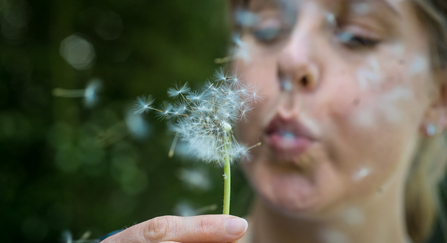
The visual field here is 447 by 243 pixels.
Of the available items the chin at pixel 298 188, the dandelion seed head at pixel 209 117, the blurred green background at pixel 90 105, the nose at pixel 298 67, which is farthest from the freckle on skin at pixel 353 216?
the blurred green background at pixel 90 105

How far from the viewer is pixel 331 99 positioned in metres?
0.79

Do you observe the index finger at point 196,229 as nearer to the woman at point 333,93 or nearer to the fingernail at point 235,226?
the fingernail at point 235,226

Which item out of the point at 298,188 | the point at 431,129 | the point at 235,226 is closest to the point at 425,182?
the point at 431,129

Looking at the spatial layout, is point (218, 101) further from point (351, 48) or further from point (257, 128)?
point (351, 48)

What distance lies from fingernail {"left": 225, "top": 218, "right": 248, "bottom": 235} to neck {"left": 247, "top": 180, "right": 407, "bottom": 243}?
1.64ft

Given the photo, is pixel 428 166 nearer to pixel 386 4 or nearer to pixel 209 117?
pixel 386 4

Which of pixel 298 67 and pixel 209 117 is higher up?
pixel 298 67

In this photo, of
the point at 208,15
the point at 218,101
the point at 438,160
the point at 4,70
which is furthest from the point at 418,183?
the point at 4,70

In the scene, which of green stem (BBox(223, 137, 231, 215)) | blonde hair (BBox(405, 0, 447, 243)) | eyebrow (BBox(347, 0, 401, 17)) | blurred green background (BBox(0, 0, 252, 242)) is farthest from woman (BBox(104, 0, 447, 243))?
blurred green background (BBox(0, 0, 252, 242))

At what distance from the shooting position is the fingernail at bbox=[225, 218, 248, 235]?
0.48m

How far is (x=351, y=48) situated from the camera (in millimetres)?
828

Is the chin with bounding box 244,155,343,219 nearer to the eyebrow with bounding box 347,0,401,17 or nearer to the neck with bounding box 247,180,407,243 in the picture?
the neck with bounding box 247,180,407,243

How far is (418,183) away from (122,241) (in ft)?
4.36

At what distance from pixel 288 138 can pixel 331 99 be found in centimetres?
14
